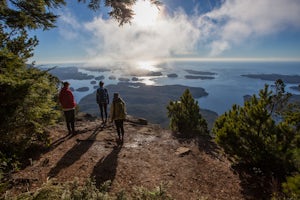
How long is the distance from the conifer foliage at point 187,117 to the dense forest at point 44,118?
188 inches

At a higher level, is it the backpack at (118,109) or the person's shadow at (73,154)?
the backpack at (118,109)

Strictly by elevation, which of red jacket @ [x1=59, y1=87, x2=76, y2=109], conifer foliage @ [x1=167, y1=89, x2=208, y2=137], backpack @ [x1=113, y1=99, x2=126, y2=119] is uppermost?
red jacket @ [x1=59, y1=87, x2=76, y2=109]

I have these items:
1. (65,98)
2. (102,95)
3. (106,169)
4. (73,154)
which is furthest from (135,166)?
(102,95)

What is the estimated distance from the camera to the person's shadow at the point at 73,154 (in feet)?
18.2

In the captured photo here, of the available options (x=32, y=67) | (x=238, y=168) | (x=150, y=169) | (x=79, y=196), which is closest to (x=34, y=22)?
(x=32, y=67)

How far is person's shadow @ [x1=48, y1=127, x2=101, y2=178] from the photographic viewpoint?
5.56m

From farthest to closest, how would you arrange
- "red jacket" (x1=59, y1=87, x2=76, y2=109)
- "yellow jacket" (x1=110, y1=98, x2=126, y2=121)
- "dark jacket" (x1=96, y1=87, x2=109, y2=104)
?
1. "dark jacket" (x1=96, y1=87, x2=109, y2=104)
2. "red jacket" (x1=59, y1=87, x2=76, y2=109)
3. "yellow jacket" (x1=110, y1=98, x2=126, y2=121)

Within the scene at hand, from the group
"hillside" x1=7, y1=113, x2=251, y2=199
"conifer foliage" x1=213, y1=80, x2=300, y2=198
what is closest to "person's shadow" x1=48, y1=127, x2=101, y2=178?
"hillside" x1=7, y1=113, x2=251, y2=199

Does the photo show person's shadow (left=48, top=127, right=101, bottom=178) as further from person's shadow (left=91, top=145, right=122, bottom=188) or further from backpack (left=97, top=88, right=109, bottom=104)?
backpack (left=97, top=88, right=109, bottom=104)

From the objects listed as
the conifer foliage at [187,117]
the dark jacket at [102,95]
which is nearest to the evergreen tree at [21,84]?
the dark jacket at [102,95]

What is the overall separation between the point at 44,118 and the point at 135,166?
134 inches

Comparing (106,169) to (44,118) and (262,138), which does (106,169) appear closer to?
(44,118)

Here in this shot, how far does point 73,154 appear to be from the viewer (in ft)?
22.2

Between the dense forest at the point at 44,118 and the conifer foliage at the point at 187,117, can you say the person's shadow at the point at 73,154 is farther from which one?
the conifer foliage at the point at 187,117
